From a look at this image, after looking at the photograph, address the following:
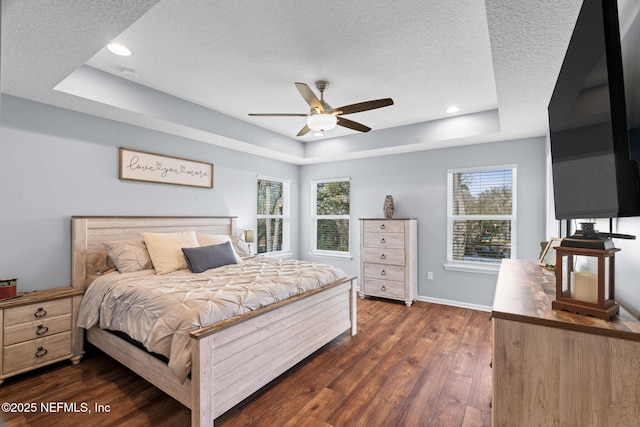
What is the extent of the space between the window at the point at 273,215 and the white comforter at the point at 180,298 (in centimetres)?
202

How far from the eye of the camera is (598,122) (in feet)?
3.50

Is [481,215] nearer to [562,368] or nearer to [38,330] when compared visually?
[562,368]

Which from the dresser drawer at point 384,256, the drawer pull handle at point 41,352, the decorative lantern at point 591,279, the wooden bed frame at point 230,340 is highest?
the decorative lantern at point 591,279

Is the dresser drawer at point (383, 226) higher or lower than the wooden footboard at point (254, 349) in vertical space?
higher

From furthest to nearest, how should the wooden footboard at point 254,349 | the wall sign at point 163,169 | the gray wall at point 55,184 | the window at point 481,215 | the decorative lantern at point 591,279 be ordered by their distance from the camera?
the window at point 481,215, the wall sign at point 163,169, the gray wall at point 55,184, the wooden footboard at point 254,349, the decorative lantern at point 591,279

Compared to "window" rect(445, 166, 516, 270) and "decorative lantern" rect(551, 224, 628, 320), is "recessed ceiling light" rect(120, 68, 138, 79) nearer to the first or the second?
"decorative lantern" rect(551, 224, 628, 320)

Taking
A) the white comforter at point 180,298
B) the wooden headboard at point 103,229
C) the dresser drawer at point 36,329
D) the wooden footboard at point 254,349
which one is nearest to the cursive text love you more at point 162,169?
the wooden headboard at point 103,229

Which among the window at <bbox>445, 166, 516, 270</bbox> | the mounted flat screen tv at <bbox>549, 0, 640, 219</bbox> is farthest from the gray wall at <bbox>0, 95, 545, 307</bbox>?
the mounted flat screen tv at <bbox>549, 0, 640, 219</bbox>

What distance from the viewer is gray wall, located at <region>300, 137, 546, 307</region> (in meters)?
3.85

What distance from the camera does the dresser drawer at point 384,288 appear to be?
439 centimetres

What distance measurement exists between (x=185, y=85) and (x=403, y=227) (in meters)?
3.29

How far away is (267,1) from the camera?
182 cm

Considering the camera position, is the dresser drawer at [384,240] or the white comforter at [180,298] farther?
the dresser drawer at [384,240]

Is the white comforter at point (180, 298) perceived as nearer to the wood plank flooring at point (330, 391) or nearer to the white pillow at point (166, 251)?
the white pillow at point (166, 251)
